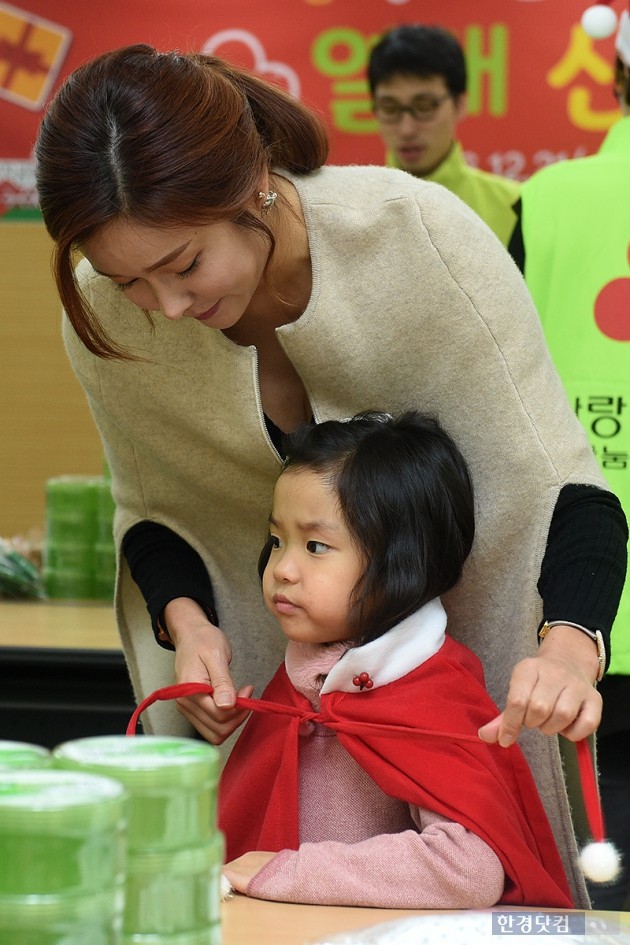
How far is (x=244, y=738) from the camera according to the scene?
1.48m

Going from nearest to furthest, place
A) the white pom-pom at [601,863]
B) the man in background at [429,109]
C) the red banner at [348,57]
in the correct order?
the white pom-pom at [601,863], the man in background at [429,109], the red banner at [348,57]

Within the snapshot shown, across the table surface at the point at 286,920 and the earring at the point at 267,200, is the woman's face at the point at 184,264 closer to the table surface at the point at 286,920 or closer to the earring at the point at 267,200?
the earring at the point at 267,200

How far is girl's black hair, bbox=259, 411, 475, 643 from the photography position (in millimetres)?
1361

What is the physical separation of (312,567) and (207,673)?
19cm

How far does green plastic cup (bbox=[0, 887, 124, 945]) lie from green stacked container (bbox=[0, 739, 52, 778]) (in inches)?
4.5

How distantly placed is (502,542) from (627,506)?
542 mm

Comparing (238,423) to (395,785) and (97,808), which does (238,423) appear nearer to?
(395,785)

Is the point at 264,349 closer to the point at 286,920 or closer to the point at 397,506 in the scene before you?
the point at 397,506

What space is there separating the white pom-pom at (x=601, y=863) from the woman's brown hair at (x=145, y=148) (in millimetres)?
724

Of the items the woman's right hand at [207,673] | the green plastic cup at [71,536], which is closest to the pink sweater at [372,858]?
the woman's right hand at [207,673]

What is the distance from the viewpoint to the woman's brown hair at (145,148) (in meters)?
1.28

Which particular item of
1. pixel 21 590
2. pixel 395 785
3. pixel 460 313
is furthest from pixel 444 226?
pixel 21 590

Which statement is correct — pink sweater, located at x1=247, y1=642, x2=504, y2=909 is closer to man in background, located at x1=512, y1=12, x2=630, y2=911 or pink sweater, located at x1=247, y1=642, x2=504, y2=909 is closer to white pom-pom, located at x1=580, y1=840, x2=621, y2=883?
white pom-pom, located at x1=580, y1=840, x2=621, y2=883

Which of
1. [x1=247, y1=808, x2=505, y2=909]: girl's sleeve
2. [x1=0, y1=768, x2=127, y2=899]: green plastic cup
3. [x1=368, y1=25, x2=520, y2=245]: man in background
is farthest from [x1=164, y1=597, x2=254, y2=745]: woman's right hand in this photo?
[x1=368, y1=25, x2=520, y2=245]: man in background
